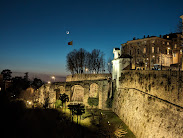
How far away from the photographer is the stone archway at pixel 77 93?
131 ft

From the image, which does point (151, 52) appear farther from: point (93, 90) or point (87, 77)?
point (93, 90)

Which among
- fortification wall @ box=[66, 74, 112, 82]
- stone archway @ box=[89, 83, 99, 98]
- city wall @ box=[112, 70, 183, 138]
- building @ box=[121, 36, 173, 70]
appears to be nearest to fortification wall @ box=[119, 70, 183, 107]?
city wall @ box=[112, 70, 183, 138]

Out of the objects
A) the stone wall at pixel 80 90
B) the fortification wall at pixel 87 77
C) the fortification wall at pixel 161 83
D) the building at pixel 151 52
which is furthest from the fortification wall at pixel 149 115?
the building at pixel 151 52

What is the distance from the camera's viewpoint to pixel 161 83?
16797 millimetres

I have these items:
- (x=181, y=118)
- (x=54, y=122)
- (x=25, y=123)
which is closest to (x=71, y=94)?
(x=54, y=122)

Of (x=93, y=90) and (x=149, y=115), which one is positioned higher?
(x=93, y=90)

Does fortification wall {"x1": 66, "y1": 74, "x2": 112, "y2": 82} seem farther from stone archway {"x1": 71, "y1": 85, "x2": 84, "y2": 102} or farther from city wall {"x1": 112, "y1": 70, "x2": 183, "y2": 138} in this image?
city wall {"x1": 112, "y1": 70, "x2": 183, "y2": 138}

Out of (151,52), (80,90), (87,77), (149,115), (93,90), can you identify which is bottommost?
(149,115)

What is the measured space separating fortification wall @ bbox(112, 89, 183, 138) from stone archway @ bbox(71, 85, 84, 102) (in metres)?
15.4

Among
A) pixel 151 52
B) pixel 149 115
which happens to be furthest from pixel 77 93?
pixel 151 52

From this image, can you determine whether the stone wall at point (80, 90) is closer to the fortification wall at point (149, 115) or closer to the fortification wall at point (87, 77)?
the fortification wall at point (87, 77)

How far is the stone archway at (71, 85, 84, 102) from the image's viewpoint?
131ft

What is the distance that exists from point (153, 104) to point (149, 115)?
1452 millimetres

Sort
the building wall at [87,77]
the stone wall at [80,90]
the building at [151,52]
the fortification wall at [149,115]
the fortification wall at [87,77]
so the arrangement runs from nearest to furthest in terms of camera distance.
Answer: the fortification wall at [149,115] → the stone wall at [80,90] → the building wall at [87,77] → the fortification wall at [87,77] → the building at [151,52]
